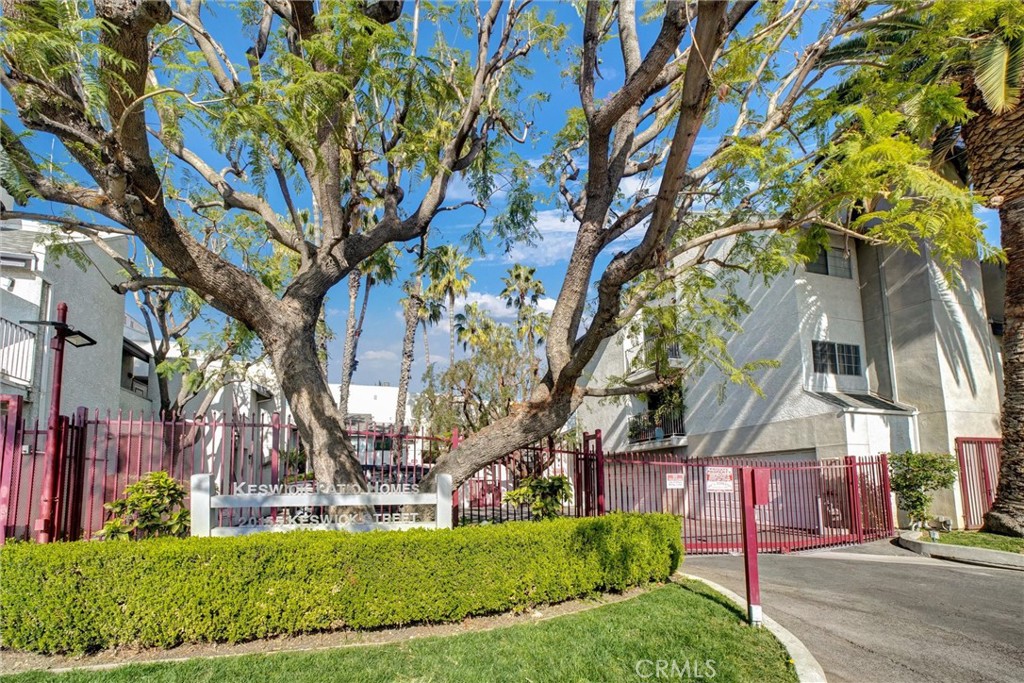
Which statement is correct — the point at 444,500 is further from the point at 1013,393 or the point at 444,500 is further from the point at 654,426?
the point at 654,426

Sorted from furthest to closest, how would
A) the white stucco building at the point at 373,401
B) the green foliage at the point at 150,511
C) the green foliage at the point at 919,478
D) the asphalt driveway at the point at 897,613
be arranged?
the white stucco building at the point at 373,401, the green foliage at the point at 919,478, the green foliage at the point at 150,511, the asphalt driveway at the point at 897,613

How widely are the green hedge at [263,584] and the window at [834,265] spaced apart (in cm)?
1515

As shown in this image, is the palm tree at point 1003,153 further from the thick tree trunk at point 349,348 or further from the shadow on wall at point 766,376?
the thick tree trunk at point 349,348

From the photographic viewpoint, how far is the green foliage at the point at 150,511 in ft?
24.2

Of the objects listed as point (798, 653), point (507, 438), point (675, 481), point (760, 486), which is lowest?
point (798, 653)

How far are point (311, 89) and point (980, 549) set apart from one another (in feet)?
45.9

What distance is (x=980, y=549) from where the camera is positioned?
1191cm

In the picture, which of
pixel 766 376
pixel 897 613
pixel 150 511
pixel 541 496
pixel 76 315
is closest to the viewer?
pixel 150 511

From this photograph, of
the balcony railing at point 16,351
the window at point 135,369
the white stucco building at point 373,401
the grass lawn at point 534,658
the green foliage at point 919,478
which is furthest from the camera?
the white stucco building at point 373,401

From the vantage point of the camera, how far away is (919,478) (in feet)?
48.6

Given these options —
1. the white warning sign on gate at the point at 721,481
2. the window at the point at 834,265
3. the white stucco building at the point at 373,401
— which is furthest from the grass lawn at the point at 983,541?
the white stucco building at the point at 373,401

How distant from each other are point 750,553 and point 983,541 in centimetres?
968

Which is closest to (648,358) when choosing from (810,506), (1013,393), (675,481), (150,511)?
(675,481)

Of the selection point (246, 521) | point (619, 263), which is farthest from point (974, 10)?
point (246, 521)
